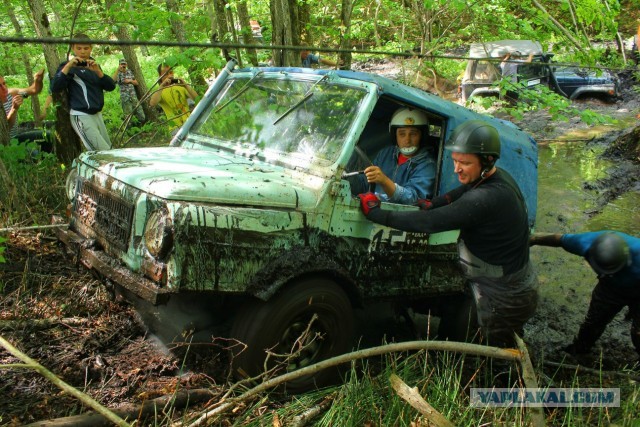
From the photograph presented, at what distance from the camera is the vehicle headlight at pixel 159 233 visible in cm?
292

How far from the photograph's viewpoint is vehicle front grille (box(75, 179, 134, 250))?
3.23m

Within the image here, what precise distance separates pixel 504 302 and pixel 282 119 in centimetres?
211

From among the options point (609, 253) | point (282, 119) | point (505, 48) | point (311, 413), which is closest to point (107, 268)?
point (311, 413)

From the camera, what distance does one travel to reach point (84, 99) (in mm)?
5973

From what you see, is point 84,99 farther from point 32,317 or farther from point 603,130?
point 603,130

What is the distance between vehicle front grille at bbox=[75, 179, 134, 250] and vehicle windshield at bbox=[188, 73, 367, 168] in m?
1.04

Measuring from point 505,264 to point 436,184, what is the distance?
2.90ft

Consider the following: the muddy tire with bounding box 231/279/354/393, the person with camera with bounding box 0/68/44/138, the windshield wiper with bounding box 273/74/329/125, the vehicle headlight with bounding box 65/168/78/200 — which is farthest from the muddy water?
the person with camera with bounding box 0/68/44/138

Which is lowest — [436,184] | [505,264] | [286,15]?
[505,264]

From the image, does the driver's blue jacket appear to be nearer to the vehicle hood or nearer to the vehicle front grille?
the vehicle hood

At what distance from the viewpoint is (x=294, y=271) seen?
3.22 meters

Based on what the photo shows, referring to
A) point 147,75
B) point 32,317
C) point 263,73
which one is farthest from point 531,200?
point 147,75

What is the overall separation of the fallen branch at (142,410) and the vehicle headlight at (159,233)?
77cm

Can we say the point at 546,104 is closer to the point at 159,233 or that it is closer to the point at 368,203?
the point at 368,203
